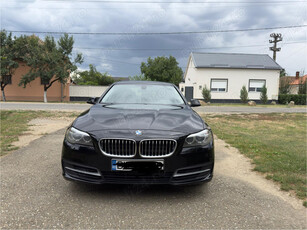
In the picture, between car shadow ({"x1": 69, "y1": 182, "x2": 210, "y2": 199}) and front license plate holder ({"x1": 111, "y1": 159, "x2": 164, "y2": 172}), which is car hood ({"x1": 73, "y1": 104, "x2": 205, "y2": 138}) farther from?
car shadow ({"x1": 69, "y1": 182, "x2": 210, "y2": 199})

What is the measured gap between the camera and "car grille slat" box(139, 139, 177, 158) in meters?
2.46

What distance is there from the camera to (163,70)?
46469 mm

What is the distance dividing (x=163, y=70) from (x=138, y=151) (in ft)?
148

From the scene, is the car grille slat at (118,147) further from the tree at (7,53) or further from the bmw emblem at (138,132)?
the tree at (7,53)

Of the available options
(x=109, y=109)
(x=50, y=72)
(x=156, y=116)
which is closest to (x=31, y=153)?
(x=109, y=109)

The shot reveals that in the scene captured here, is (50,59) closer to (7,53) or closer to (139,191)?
(7,53)

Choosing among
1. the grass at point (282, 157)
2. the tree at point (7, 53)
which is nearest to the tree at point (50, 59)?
the tree at point (7, 53)

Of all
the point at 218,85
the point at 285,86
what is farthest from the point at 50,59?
the point at 285,86

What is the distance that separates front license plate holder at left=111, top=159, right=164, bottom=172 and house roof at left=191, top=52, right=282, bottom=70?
85.2 ft

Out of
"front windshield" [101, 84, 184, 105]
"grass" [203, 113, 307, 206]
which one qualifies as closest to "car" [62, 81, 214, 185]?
"front windshield" [101, 84, 184, 105]

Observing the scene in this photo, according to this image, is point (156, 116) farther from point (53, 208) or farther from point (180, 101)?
point (53, 208)

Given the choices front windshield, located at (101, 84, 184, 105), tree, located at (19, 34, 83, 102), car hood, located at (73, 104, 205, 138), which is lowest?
car hood, located at (73, 104, 205, 138)

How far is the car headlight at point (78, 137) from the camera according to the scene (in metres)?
2.55

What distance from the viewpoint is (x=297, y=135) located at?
285 inches
